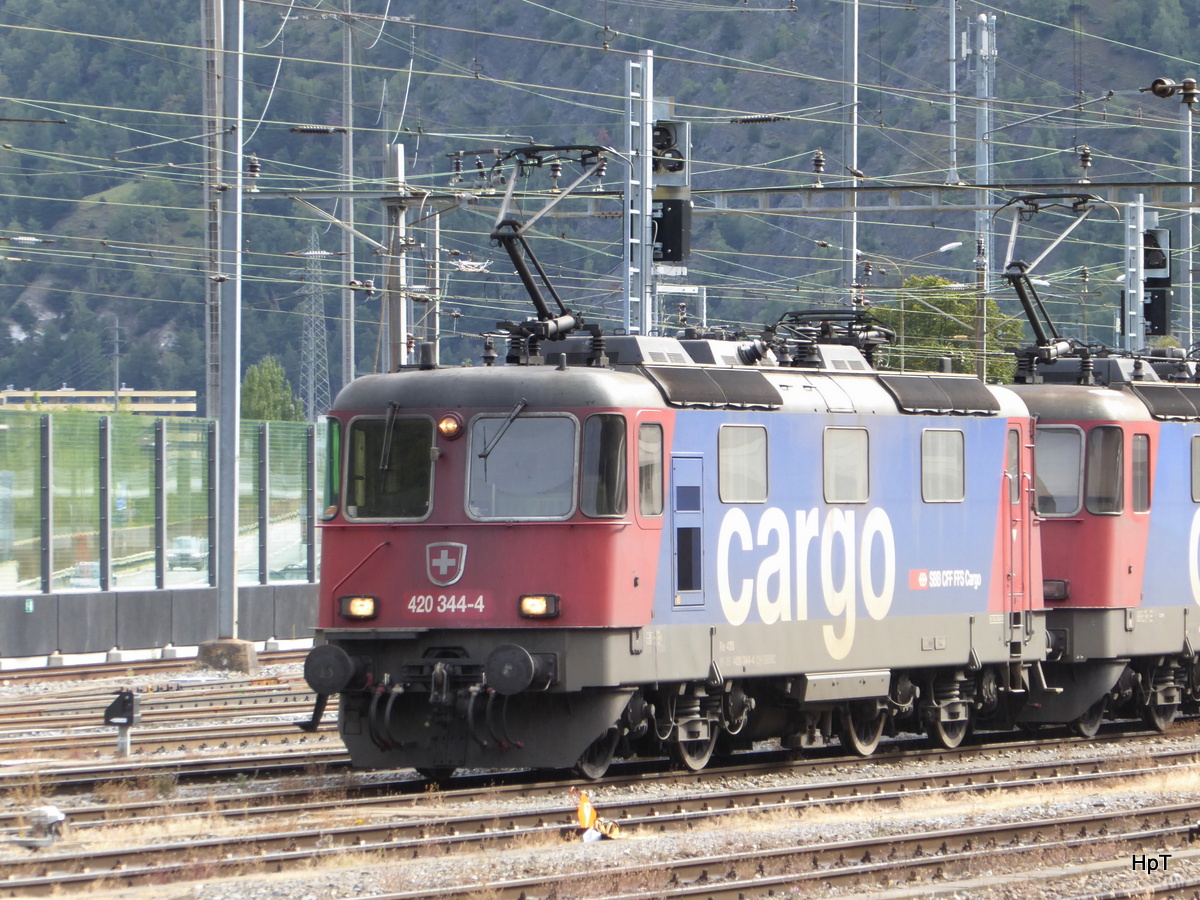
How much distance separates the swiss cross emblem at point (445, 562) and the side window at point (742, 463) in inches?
90.6

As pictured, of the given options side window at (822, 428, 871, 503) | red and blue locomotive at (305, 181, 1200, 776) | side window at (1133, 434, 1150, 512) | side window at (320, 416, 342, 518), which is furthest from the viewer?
side window at (1133, 434, 1150, 512)

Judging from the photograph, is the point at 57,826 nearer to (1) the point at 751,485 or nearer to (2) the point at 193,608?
(1) the point at 751,485

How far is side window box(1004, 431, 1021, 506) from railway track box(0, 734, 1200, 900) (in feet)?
12.1

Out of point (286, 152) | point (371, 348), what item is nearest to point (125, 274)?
point (286, 152)

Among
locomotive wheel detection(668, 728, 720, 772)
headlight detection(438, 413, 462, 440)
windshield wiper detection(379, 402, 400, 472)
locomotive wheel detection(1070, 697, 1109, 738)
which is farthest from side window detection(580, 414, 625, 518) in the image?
locomotive wheel detection(1070, 697, 1109, 738)

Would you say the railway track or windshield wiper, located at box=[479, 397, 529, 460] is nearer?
the railway track

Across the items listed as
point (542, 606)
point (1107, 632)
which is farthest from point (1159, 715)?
point (542, 606)

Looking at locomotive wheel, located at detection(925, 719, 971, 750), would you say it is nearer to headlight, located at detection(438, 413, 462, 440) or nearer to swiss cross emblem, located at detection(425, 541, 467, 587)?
swiss cross emblem, located at detection(425, 541, 467, 587)

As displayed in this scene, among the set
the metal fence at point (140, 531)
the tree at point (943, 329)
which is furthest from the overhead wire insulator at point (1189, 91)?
the tree at point (943, 329)

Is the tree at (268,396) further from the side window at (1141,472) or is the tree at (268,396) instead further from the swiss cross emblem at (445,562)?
the swiss cross emblem at (445,562)

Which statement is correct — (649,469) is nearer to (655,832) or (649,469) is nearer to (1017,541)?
(655,832)

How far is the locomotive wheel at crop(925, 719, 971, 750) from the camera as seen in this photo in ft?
61.9

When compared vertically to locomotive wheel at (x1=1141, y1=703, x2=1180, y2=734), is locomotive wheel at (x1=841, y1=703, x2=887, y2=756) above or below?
above

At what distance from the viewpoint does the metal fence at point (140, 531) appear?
28.0m
